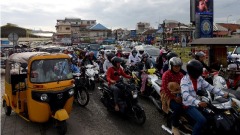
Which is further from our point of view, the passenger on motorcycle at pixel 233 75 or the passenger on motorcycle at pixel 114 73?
the passenger on motorcycle at pixel 114 73

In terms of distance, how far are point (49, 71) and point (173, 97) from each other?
3134 mm

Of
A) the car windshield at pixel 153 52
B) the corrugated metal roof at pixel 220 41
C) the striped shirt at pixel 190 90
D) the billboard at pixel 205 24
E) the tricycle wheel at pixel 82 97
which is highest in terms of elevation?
the billboard at pixel 205 24

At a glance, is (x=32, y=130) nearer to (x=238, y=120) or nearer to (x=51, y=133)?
(x=51, y=133)

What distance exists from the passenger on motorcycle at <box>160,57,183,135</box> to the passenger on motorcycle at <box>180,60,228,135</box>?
26 centimetres

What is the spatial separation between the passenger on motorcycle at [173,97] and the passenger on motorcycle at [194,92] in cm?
26

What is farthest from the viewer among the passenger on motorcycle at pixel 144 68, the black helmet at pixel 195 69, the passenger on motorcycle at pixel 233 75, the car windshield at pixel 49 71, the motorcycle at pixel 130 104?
the passenger on motorcycle at pixel 144 68

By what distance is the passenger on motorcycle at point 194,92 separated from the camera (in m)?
4.62

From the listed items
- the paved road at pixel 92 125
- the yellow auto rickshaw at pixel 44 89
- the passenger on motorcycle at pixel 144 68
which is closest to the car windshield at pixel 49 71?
the yellow auto rickshaw at pixel 44 89

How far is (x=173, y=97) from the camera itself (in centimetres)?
542

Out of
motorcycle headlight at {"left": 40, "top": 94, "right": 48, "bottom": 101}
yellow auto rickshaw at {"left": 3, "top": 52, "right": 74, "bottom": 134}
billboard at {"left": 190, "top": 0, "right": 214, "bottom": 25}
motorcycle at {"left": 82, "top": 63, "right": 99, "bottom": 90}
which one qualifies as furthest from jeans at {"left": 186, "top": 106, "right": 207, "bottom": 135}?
billboard at {"left": 190, "top": 0, "right": 214, "bottom": 25}

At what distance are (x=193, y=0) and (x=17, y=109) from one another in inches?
758

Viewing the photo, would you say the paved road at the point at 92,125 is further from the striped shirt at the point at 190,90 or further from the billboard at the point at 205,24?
the billboard at the point at 205,24

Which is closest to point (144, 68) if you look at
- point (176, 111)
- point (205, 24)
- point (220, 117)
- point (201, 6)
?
point (176, 111)

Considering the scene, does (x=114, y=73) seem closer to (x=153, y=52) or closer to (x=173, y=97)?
(x=173, y=97)
